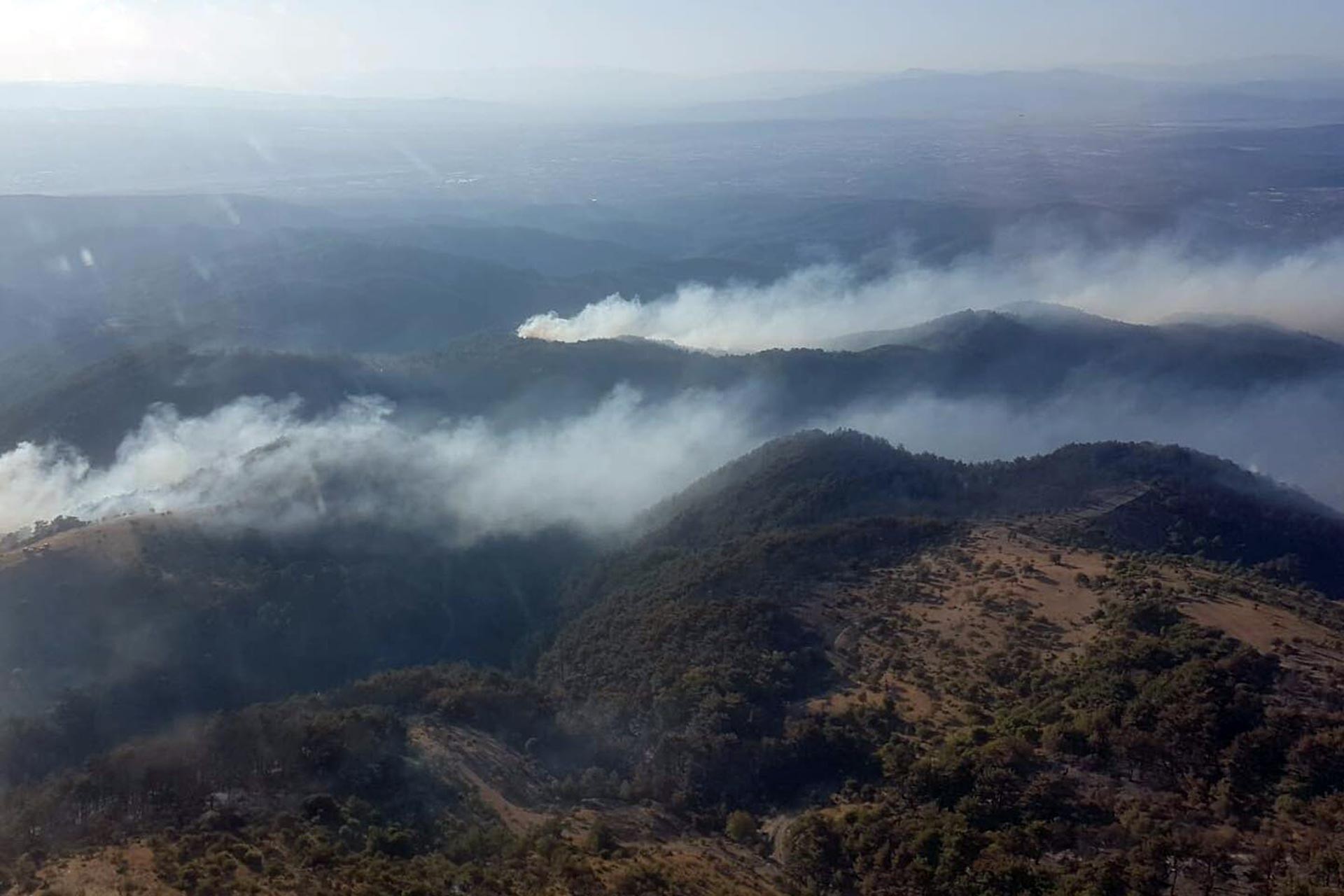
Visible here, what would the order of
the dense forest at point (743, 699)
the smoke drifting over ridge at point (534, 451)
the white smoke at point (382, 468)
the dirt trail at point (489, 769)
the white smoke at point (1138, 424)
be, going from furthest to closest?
1. the white smoke at point (1138, 424)
2. the smoke drifting over ridge at point (534, 451)
3. the white smoke at point (382, 468)
4. the dirt trail at point (489, 769)
5. the dense forest at point (743, 699)

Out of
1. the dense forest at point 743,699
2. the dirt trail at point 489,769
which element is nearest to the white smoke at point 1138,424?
the dense forest at point 743,699

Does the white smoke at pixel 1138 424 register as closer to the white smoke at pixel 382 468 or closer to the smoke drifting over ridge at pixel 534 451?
the smoke drifting over ridge at pixel 534 451

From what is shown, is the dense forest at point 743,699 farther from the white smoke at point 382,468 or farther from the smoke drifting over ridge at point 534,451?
the smoke drifting over ridge at point 534,451

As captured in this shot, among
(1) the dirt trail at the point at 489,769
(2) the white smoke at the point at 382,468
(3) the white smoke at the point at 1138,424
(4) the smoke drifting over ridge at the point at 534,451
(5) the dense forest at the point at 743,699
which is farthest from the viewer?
(3) the white smoke at the point at 1138,424

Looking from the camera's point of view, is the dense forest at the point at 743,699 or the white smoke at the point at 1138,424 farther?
the white smoke at the point at 1138,424

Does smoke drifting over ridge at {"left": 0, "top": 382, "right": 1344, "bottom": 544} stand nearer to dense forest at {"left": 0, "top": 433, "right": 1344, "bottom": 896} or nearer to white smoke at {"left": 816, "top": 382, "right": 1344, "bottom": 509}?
white smoke at {"left": 816, "top": 382, "right": 1344, "bottom": 509}

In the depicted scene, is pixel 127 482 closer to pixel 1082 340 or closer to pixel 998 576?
pixel 998 576

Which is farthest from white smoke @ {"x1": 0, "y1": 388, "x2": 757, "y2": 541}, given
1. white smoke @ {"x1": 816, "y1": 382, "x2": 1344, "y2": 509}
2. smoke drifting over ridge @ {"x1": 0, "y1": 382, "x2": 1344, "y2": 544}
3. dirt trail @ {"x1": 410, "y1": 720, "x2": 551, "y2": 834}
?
dirt trail @ {"x1": 410, "y1": 720, "x2": 551, "y2": 834}

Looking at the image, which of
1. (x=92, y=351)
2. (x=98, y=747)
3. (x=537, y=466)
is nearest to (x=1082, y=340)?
(x=537, y=466)

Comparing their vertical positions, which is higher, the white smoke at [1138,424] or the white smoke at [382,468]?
Answer: the white smoke at [382,468]
